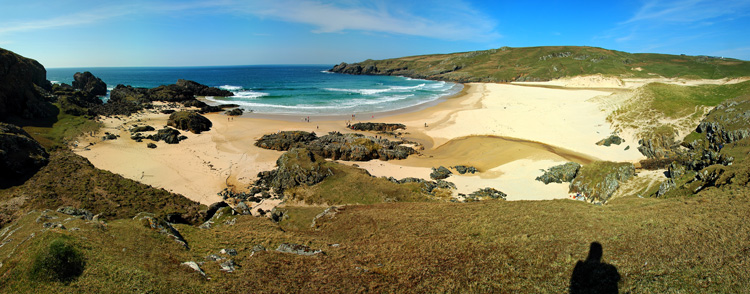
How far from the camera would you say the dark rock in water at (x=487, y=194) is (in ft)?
60.8

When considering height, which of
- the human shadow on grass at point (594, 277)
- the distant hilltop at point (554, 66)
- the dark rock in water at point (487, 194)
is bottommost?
the dark rock in water at point (487, 194)

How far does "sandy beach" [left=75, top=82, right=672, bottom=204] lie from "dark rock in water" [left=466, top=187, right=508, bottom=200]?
766 mm

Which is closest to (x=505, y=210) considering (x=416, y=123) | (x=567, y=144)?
(x=567, y=144)

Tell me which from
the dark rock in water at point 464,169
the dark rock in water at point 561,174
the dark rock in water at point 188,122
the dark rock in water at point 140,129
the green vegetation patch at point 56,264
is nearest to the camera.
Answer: the green vegetation patch at point 56,264

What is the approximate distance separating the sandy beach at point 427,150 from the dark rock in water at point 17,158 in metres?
6.44

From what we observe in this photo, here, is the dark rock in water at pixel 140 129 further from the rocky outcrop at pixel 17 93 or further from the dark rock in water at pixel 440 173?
the dark rock in water at pixel 440 173

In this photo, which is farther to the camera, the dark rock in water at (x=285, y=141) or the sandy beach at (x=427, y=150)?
the dark rock in water at (x=285, y=141)

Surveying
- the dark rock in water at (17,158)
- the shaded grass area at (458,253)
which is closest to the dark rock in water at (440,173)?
the shaded grass area at (458,253)

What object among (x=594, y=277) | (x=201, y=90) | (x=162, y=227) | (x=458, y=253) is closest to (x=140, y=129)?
(x=162, y=227)

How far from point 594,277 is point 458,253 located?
337 centimetres

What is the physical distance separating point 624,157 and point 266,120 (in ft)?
143

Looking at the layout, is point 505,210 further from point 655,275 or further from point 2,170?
point 2,170

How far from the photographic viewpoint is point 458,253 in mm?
9039

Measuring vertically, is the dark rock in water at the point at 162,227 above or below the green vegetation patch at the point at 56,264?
below
